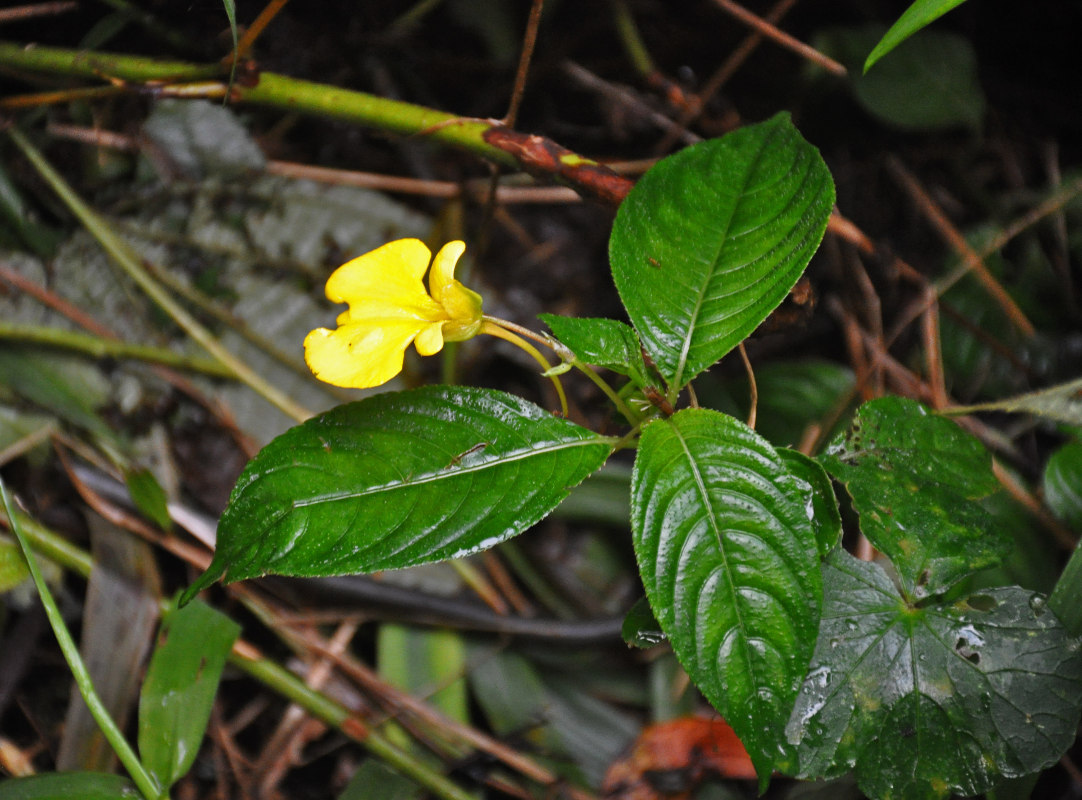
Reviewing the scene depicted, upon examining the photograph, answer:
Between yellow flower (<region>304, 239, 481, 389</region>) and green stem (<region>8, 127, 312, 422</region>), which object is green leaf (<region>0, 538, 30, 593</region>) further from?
yellow flower (<region>304, 239, 481, 389</region>)

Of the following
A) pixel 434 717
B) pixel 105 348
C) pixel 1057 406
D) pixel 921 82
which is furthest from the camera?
Result: pixel 921 82

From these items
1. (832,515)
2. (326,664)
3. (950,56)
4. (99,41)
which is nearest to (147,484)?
(326,664)

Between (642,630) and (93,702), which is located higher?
(642,630)

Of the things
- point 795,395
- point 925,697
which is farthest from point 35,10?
point 925,697

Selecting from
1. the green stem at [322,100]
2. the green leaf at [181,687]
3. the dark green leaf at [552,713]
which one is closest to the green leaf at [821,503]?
the green stem at [322,100]

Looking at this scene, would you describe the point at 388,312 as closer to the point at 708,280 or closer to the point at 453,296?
the point at 453,296

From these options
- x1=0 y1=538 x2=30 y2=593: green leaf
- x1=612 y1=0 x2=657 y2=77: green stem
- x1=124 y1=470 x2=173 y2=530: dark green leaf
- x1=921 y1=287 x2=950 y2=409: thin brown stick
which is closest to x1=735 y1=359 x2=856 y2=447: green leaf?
x1=921 y1=287 x2=950 y2=409: thin brown stick

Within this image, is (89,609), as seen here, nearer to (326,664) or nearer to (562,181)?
(326,664)
